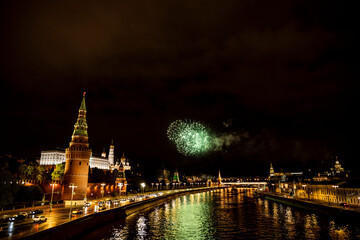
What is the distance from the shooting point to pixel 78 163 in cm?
5928

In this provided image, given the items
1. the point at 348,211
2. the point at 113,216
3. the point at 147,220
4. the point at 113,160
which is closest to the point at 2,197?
the point at 113,216

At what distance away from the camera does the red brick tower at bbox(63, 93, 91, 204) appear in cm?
5619

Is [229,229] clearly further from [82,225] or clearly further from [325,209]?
[325,209]

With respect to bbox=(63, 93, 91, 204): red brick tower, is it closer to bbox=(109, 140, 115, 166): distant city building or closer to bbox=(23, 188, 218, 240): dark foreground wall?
bbox=(23, 188, 218, 240): dark foreground wall

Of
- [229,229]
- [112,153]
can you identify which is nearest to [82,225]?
[229,229]

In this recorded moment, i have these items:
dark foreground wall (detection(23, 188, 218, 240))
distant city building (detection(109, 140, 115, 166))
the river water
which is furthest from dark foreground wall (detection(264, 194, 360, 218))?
distant city building (detection(109, 140, 115, 166))

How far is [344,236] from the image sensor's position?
33.0 metres

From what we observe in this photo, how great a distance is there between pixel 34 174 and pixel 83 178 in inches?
1114


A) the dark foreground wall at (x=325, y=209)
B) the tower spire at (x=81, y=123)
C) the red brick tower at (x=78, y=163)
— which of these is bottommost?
the dark foreground wall at (x=325, y=209)

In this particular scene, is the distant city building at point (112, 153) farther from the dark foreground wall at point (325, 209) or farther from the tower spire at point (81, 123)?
the dark foreground wall at point (325, 209)

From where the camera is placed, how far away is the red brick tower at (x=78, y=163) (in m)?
56.2

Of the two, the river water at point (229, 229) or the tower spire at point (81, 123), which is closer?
the river water at point (229, 229)

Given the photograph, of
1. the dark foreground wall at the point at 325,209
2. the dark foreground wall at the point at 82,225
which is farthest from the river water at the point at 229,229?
the dark foreground wall at the point at 325,209

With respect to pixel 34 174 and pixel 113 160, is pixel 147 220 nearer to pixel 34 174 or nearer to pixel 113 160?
pixel 34 174
